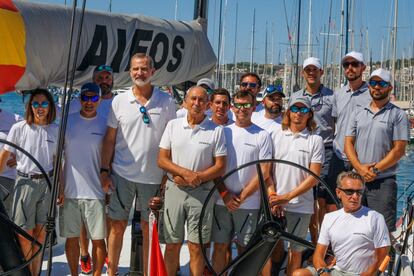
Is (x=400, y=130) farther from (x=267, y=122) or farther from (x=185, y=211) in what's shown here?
(x=185, y=211)

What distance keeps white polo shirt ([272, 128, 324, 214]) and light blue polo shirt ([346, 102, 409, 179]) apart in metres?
0.43

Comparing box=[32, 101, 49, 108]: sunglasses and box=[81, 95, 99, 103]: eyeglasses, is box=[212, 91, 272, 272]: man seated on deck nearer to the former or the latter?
box=[81, 95, 99, 103]: eyeglasses

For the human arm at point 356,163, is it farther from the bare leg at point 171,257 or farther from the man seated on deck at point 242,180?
the bare leg at point 171,257

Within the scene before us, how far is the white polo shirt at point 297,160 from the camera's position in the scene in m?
5.03

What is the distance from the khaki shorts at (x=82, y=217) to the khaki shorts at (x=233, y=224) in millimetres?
905

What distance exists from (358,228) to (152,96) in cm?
189

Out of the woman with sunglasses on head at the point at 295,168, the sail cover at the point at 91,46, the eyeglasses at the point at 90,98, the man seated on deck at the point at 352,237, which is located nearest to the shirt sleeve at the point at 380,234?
the man seated on deck at the point at 352,237

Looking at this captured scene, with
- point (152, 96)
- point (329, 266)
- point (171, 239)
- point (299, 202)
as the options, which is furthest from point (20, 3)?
point (329, 266)

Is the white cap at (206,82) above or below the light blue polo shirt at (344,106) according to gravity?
above

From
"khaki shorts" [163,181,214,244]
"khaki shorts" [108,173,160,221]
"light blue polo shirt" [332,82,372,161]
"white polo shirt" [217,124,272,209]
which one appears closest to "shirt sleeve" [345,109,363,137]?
"light blue polo shirt" [332,82,372,161]

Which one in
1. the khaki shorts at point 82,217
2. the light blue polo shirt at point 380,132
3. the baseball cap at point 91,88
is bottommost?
the khaki shorts at point 82,217

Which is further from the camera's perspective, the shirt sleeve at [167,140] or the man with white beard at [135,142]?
the man with white beard at [135,142]

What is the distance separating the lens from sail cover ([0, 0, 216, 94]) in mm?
4352

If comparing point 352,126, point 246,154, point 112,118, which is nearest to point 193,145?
point 246,154
